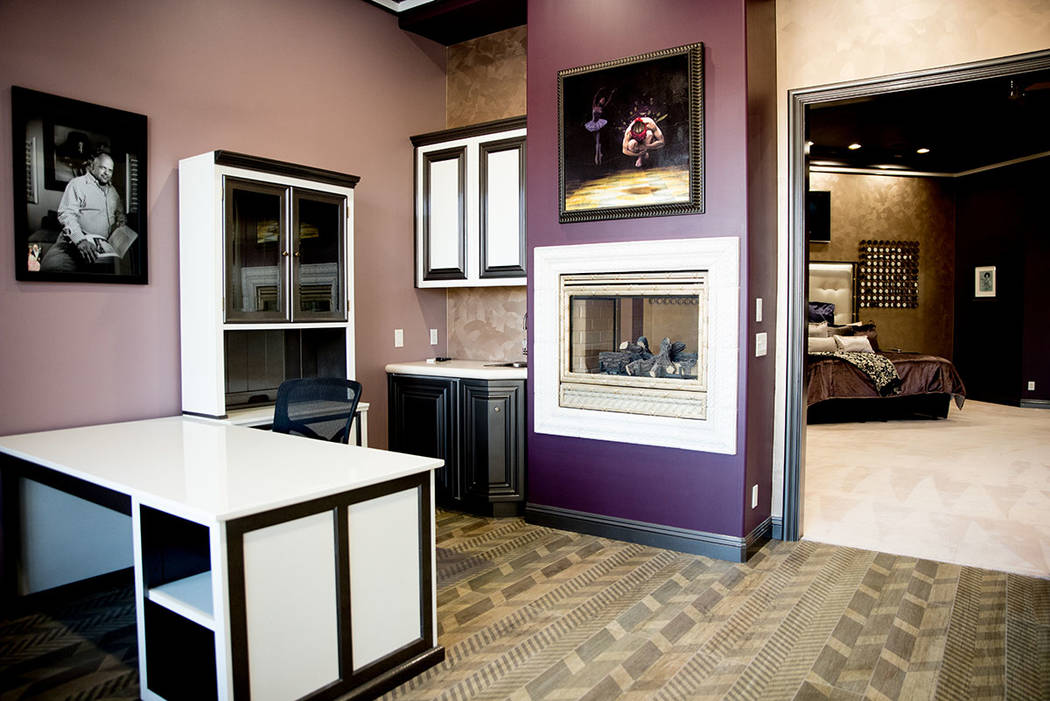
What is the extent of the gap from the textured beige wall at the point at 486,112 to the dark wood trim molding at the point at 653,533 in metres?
1.17

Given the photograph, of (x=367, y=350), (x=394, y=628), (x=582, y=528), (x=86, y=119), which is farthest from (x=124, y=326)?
(x=582, y=528)

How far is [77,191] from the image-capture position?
297 centimetres

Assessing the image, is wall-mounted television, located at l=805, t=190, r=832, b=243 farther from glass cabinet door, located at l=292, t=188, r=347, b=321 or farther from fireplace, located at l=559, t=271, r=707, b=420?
glass cabinet door, located at l=292, t=188, r=347, b=321

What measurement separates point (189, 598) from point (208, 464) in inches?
17.7

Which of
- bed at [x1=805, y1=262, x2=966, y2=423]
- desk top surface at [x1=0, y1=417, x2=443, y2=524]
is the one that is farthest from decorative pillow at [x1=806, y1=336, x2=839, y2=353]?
desk top surface at [x1=0, y1=417, x2=443, y2=524]

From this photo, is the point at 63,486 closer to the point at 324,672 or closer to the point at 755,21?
the point at 324,672

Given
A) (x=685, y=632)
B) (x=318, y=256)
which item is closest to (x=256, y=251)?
(x=318, y=256)

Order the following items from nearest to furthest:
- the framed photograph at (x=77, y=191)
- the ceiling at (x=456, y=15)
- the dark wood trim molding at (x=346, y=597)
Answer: the dark wood trim molding at (x=346, y=597) → the framed photograph at (x=77, y=191) → the ceiling at (x=456, y=15)

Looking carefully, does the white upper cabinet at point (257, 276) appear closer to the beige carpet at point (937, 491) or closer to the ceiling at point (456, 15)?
the ceiling at point (456, 15)

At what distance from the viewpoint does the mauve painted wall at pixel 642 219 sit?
10.4 ft

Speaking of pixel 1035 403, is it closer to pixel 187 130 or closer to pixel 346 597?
pixel 346 597

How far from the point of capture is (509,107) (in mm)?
4641

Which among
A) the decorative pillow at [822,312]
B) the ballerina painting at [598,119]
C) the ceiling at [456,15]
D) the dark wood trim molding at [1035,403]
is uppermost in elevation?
the ceiling at [456,15]

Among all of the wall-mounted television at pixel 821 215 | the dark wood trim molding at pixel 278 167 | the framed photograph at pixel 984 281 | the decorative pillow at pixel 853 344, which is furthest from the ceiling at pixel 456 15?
the framed photograph at pixel 984 281
